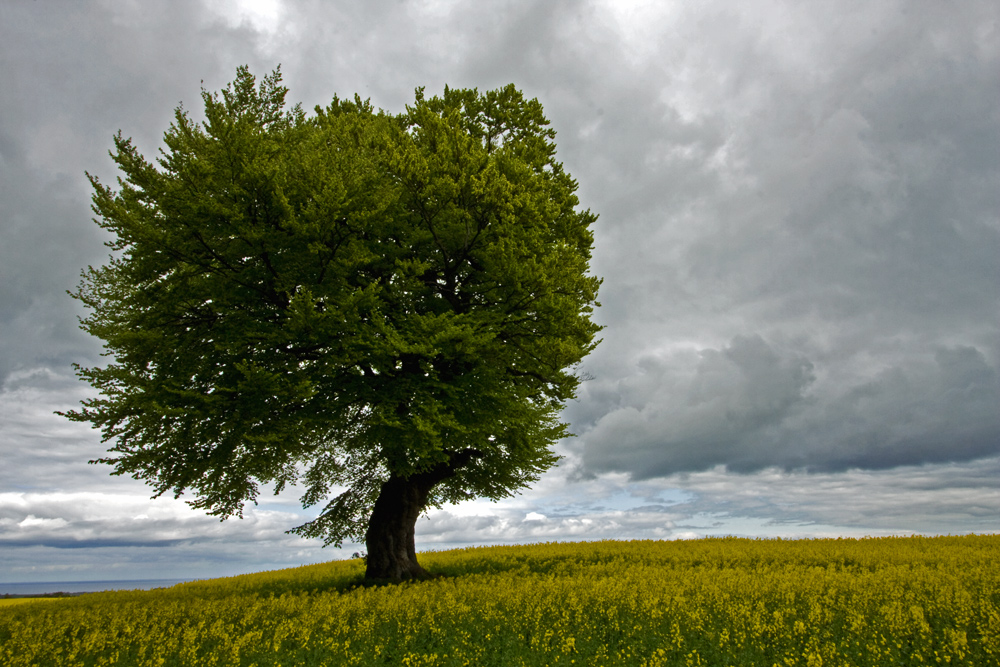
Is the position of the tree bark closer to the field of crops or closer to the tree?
the tree

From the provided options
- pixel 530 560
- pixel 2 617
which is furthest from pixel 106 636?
pixel 530 560

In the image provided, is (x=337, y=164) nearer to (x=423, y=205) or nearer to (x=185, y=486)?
(x=423, y=205)

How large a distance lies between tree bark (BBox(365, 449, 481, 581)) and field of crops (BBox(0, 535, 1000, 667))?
2.91m

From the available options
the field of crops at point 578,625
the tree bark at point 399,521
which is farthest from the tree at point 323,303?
the field of crops at point 578,625

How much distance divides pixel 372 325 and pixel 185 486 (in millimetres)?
7189

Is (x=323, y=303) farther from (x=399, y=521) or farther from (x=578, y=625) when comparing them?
(x=578, y=625)

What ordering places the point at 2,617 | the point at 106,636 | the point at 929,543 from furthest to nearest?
1. the point at 929,543
2. the point at 2,617
3. the point at 106,636

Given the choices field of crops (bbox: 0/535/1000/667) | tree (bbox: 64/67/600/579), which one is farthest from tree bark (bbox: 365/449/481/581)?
field of crops (bbox: 0/535/1000/667)

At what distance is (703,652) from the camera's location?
9680mm

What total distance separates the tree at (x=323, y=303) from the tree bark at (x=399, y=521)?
0.10m

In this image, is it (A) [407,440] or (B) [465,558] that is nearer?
(A) [407,440]

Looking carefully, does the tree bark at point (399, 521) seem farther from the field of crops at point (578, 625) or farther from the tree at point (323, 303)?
the field of crops at point (578, 625)

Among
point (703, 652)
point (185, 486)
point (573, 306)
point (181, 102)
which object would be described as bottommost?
point (703, 652)

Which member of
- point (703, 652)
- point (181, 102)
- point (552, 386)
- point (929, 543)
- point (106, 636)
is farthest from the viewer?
point (929, 543)
